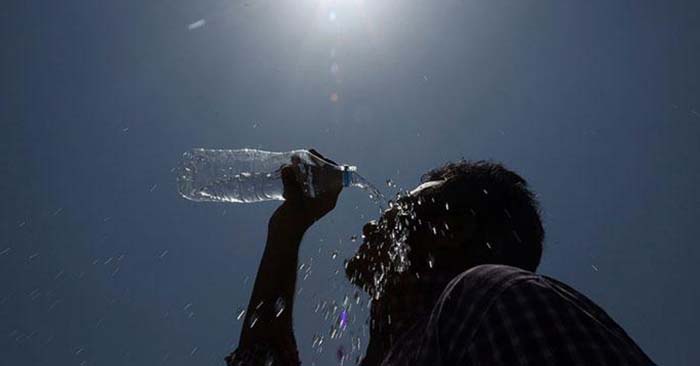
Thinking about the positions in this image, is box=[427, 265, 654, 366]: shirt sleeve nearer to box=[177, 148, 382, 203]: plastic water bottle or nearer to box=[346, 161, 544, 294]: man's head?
box=[346, 161, 544, 294]: man's head

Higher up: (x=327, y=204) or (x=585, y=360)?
(x=585, y=360)

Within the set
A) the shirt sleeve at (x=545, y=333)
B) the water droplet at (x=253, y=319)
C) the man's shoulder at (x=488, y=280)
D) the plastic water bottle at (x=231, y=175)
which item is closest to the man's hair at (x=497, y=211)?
the man's shoulder at (x=488, y=280)

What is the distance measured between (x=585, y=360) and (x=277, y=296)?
2563 millimetres

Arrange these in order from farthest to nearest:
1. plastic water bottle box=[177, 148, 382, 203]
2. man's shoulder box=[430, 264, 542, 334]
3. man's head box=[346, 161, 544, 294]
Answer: plastic water bottle box=[177, 148, 382, 203], man's head box=[346, 161, 544, 294], man's shoulder box=[430, 264, 542, 334]

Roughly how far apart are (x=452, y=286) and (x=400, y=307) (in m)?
1.05

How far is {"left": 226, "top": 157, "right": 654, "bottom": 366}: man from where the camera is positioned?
1.14 meters

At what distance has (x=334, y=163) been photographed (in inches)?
158

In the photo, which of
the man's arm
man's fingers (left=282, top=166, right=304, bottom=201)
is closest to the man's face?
the man's arm

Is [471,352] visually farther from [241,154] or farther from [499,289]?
[241,154]

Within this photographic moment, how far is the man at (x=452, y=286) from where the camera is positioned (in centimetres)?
114

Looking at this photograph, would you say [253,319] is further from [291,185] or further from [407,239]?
[407,239]

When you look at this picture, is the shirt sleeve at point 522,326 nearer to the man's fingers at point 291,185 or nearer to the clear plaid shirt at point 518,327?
the clear plaid shirt at point 518,327

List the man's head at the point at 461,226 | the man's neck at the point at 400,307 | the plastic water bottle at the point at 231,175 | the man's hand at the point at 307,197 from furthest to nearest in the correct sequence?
the plastic water bottle at the point at 231,175 < the man's hand at the point at 307,197 < the man's head at the point at 461,226 < the man's neck at the point at 400,307

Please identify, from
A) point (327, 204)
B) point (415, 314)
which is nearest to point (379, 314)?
point (415, 314)
